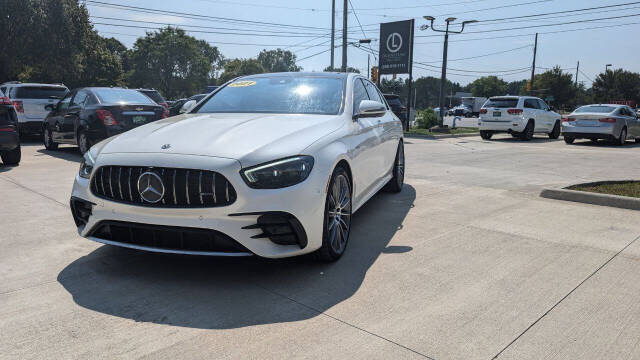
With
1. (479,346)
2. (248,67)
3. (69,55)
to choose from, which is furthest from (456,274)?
(248,67)

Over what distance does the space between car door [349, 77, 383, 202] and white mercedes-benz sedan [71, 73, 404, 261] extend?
166 mm

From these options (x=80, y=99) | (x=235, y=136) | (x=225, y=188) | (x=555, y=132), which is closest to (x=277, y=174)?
(x=225, y=188)

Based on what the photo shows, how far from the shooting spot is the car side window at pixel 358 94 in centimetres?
469

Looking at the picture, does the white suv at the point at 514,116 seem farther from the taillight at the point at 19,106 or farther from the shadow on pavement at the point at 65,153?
the taillight at the point at 19,106

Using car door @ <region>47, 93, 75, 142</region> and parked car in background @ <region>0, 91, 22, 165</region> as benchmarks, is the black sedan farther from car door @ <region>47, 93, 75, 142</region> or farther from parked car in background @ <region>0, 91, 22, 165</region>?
parked car in background @ <region>0, 91, 22, 165</region>

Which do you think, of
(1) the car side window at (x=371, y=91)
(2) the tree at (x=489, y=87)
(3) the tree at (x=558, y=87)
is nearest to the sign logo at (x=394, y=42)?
(1) the car side window at (x=371, y=91)

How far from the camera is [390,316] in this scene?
112 inches

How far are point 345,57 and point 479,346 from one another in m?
24.2

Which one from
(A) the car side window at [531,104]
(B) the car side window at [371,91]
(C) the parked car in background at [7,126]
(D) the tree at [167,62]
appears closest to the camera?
(B) the car side window at [371,91]

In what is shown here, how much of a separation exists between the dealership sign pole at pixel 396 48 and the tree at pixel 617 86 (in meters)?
67.7

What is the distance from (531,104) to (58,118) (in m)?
16.1

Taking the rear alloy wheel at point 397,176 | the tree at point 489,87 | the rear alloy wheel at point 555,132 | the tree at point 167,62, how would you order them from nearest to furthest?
the rear alloy wheel at point 397,176 → the rear alloy wheel at point 555,132 → the tree at point 167,62 → the tree at point 489,87

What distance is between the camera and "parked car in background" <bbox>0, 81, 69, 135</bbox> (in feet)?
45.6

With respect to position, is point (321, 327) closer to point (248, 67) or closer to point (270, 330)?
point (270, 330)
